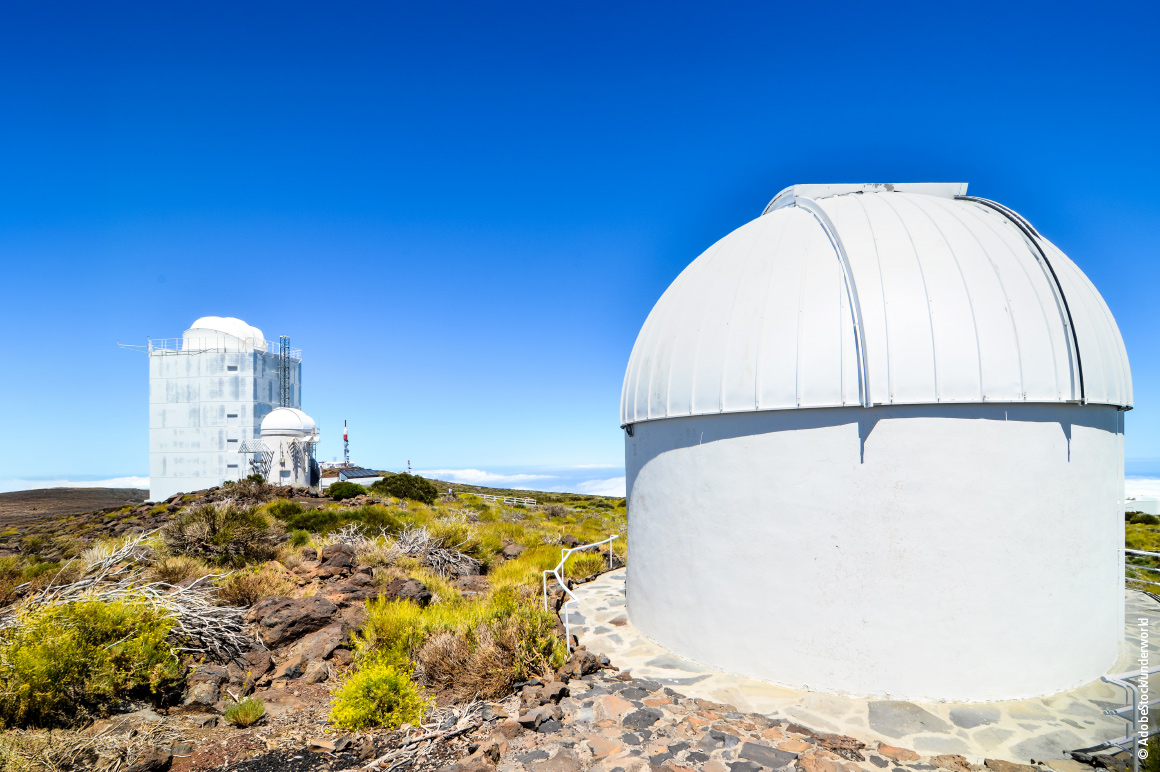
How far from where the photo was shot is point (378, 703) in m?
4.93

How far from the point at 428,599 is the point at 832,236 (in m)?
7.05

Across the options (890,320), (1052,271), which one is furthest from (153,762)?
Result: (1052,271)

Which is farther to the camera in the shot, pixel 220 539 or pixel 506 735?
pixel 220 539

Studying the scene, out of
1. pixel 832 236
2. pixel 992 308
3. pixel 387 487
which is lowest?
pixel 387 487

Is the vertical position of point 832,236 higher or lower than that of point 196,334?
lower

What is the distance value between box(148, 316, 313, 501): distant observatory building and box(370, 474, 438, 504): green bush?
727 centimetres

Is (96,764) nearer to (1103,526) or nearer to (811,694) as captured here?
(811,694)

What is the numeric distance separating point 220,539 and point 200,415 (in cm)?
2290

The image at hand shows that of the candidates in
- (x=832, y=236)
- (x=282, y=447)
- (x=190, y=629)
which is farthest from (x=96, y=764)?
(x=282, y=447)

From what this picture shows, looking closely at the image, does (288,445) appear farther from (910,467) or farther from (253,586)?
(910,467)

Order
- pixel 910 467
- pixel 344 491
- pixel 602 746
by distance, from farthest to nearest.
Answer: pixel 344 491
pixel 910 467
pixel 602 746

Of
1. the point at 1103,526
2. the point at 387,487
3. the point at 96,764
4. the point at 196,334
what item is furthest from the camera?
the point at 196,334

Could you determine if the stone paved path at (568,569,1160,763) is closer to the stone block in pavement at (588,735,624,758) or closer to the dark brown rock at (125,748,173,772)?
the stone block in pavement at (588,735,624,758)

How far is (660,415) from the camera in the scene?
6.59 meters
